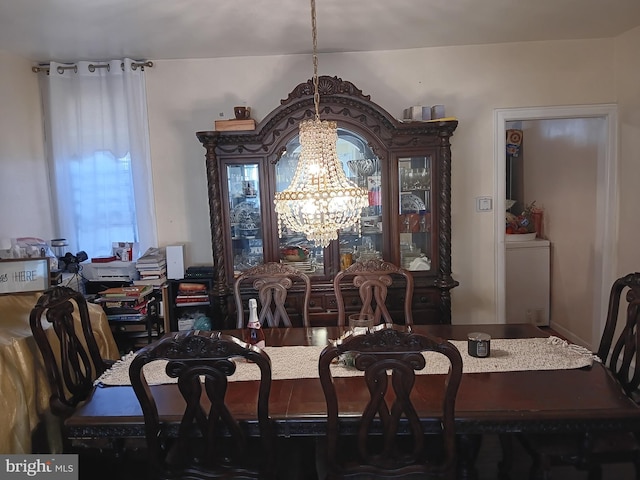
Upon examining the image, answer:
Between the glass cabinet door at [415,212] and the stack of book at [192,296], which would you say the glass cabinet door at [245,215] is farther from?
the glass cabinet door at [415,212]

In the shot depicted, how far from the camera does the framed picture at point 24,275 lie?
2426 millimetres

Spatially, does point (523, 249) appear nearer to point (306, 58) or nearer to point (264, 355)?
point (306, 58)

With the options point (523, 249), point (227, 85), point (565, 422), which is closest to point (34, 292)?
point (227, 85)

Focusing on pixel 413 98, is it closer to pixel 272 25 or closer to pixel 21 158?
pixel 272 25

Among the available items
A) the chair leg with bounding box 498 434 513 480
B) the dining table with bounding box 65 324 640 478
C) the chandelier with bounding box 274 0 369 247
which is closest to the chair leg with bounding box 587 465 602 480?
the chair leg with bounding box 498 434 513 480

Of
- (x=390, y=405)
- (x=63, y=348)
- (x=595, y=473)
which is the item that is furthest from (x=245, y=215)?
(x=595, y=473)

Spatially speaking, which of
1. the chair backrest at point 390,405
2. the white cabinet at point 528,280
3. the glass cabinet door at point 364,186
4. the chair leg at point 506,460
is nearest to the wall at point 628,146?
the white cabinet at point 528,280

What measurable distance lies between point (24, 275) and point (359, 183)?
213cm

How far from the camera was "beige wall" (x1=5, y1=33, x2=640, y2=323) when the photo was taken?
10.7ft

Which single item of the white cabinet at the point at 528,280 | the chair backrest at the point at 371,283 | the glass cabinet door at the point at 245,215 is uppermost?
the glass cabinet door at the point at 245,215

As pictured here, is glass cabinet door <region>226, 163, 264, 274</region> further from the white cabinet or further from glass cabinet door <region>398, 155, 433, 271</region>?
the white cabinet

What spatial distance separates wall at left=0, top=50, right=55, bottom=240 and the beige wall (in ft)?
0.04

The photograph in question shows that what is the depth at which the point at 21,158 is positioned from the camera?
314 centimetres

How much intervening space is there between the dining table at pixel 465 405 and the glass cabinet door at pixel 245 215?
1.50 m
